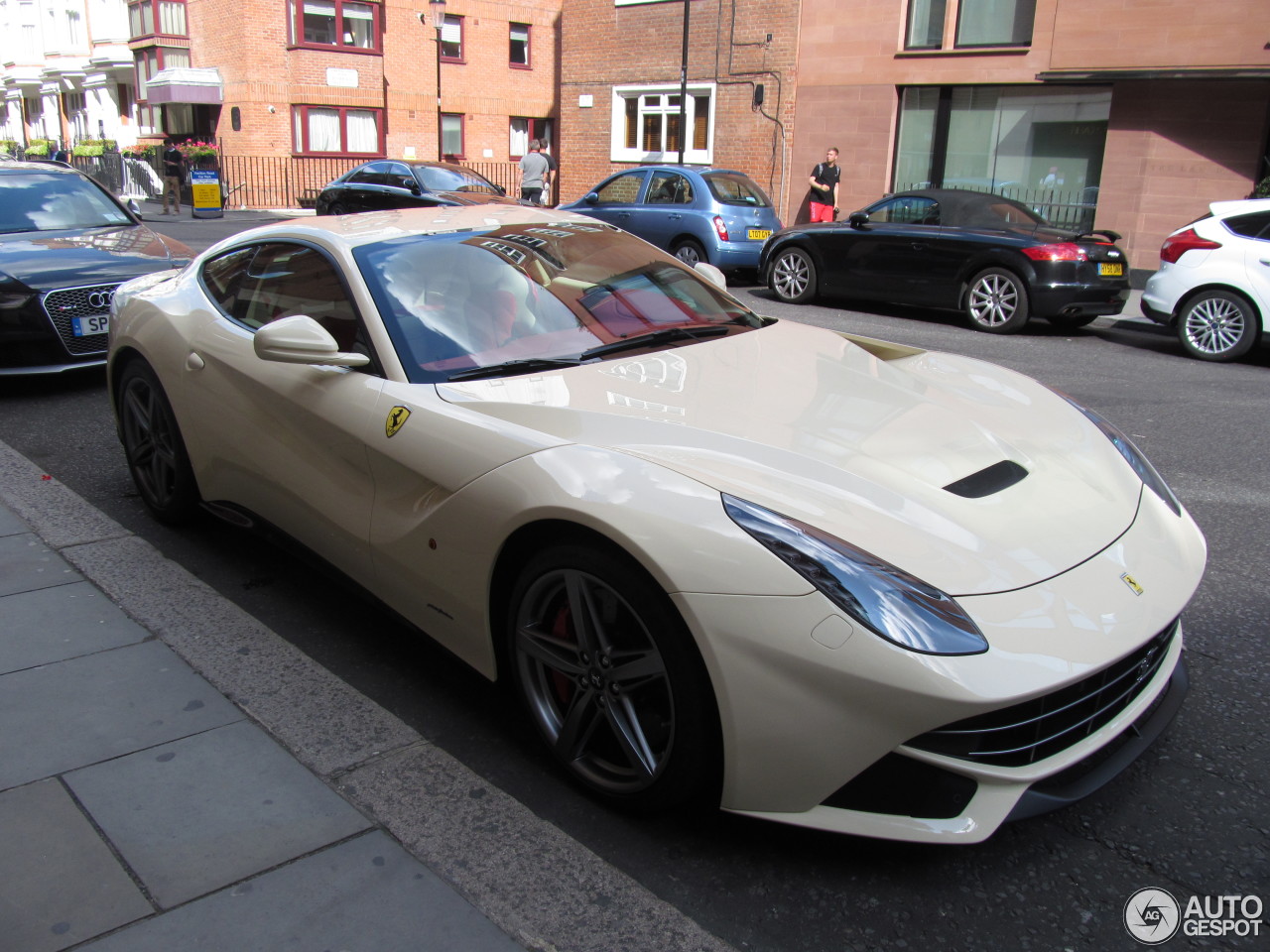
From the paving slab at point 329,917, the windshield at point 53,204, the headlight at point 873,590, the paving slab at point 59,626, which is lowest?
the paving slab at point 59,626

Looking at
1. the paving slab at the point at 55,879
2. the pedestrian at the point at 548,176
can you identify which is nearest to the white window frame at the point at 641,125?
the pedestrian at the point at 548,176

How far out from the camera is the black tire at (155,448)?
14.3 feet

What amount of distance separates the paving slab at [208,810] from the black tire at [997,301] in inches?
389

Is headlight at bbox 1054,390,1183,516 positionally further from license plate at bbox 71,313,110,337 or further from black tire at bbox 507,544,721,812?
license plate at bbox 71,313,110,337

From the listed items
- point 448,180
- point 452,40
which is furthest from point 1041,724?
point 452,40

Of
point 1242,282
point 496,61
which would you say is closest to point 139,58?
point 496,61

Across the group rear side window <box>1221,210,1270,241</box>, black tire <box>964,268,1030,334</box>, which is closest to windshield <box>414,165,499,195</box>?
black tire <box>964,268,1030,334</box>

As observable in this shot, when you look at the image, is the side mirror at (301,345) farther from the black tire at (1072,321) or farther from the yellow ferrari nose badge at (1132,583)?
the black tire at (1072,321)

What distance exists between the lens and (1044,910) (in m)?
2.29

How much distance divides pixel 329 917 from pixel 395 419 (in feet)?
4.63

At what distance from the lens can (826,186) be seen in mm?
18719

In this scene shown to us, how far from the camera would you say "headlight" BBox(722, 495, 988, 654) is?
7.03 feet

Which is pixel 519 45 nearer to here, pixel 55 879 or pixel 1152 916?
pixel 55 879

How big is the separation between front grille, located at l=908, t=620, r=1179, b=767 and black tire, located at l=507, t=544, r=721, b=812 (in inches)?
20.1
